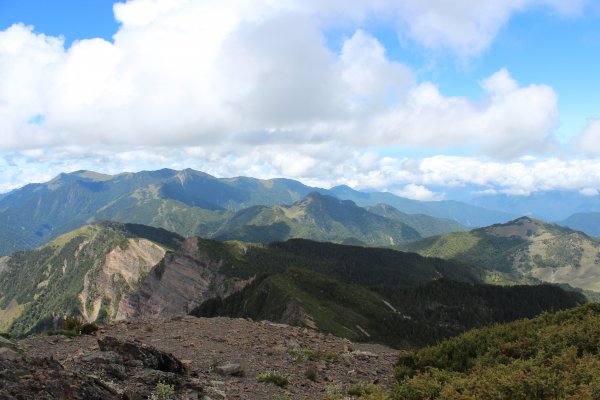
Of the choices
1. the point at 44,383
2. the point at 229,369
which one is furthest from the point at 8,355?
the point at 229,369

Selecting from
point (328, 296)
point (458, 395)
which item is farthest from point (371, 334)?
point (458, 395)

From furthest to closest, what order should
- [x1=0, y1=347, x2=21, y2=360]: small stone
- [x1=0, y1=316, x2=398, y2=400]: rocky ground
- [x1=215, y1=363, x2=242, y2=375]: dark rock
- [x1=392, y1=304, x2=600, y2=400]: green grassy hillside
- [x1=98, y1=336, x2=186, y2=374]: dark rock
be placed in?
[x1=215, y1=363, x2=242, y2=375]: dark rock < [x1=98, y1=336, x2=186, y2=374]: dark rock < [x1=392, y1=304, x2=600, y2=400]: green grassy hillside < [x1=0, y1=347, x2=21, y2=360]: small stone < [x1=0, y1=316, x2=398, y2=400]: rocky ground

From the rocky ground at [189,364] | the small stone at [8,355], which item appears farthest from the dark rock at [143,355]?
the small stone at [8,355]

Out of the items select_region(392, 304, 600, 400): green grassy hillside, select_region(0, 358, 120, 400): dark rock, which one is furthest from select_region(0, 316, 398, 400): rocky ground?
select_region(392, 304, 600, 400): green grassy hillside

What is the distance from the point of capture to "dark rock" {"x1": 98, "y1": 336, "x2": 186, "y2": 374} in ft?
66.7

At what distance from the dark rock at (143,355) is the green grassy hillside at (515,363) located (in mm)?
11284

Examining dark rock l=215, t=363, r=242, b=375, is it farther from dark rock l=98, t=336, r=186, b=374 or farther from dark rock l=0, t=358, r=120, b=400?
dark rock l=0, t=358, r=120, b=400

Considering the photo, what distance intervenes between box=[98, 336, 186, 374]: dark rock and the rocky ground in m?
0.05

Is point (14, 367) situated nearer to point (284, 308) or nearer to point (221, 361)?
point (221, 361)

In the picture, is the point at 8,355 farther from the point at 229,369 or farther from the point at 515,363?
the point at 515,363

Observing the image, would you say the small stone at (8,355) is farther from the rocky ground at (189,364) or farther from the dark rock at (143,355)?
the dark rock at (143,355)

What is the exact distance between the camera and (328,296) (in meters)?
175

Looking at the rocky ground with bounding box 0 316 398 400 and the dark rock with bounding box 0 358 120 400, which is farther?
the rocky ground with bounding box 0 316 398 400

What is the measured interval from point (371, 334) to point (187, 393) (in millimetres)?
136402
